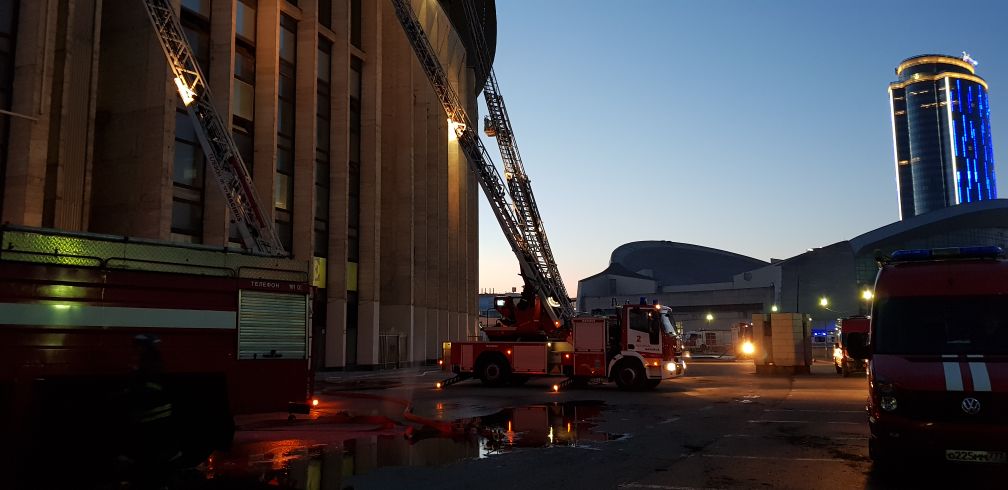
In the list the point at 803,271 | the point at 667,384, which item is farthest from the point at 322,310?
the point at 803,271

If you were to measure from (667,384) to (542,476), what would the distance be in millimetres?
16485

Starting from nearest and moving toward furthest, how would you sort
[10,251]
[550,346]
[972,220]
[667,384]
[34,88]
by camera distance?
[10,251], [34,88], [550,346], [667,384], [972,220]

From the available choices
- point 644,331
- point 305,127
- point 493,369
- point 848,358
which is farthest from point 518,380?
point 305,127

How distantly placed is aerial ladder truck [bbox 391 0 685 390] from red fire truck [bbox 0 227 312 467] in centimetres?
1045

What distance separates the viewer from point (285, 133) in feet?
99.8

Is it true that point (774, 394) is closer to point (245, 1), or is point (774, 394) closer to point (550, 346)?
point (550, 346)

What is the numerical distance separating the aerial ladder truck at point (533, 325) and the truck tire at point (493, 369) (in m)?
0.03

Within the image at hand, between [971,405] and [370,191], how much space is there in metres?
29.4

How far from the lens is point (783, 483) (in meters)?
7.55

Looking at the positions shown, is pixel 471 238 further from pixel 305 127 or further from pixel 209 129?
pixel 209 129

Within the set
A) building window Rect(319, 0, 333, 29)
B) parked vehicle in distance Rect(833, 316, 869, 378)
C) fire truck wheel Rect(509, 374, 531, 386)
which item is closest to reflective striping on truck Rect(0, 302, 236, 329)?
fire truck wheel Rect(509, 374, 531, 386)

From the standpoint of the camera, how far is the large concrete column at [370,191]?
108 feet

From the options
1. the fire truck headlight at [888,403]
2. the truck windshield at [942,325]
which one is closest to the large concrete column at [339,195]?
the truck windshield at [942,325]

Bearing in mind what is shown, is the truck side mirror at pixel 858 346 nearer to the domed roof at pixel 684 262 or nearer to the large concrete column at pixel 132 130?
the large concrete column at pixel 132 130
